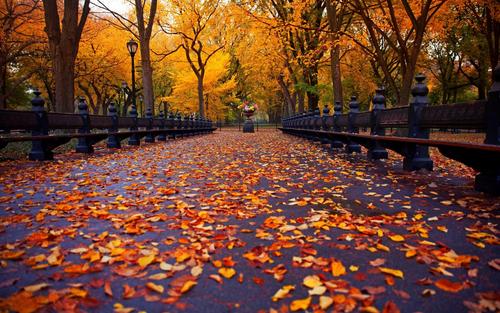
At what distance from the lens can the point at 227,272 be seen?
225 centimetres

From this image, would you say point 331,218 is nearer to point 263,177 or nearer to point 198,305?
point 198,305

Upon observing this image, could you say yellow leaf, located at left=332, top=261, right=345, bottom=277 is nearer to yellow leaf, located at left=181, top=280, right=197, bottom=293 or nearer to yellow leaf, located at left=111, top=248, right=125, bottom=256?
yellow leaf, located at left=181, top=280, right=197, bottom=293

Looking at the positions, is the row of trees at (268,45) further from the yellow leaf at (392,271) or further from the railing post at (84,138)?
the yellow leaf at (392,271)

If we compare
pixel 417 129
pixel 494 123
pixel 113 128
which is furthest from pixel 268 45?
pixel 494 123

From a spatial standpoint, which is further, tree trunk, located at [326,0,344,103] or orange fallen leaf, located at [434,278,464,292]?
tree trunk, located at [326,0,344,103]

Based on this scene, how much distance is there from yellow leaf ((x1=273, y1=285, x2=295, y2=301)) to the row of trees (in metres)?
11.9

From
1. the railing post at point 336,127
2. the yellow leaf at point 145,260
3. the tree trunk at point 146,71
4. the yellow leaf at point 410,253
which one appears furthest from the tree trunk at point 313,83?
the yellow leaf at point 145,260

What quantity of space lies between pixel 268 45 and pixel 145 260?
897 inches

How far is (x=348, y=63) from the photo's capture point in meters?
28.5

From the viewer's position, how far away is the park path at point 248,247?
1.93m

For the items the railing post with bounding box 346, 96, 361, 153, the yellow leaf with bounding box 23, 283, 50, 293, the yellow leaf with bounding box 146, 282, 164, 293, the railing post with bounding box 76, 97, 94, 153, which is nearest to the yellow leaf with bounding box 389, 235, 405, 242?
the yellow leaf with bounding box 146, 282, 164, 293

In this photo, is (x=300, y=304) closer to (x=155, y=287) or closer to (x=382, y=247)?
(x=155, y=287)

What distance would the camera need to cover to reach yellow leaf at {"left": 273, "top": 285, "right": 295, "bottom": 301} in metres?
1.94

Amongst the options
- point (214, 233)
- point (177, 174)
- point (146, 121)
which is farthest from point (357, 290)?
point (146, 121)
